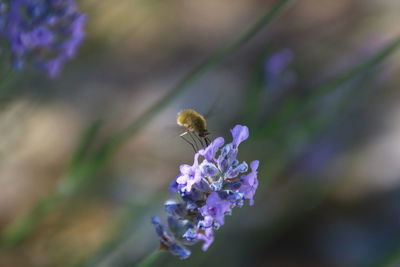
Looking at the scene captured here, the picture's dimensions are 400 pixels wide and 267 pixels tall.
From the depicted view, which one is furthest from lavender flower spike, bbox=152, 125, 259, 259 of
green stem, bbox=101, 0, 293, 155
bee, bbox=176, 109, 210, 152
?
green stem, bbox=101, 0, 293, 155

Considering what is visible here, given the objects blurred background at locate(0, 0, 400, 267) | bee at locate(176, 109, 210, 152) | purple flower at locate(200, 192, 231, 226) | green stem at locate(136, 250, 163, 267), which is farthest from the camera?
blurred background at locate(0, 0, 400, 267)

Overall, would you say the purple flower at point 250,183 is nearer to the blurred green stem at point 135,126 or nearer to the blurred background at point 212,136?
the blurred green stem at point 135,126

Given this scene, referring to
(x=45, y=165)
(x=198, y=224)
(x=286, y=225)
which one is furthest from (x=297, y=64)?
(x=198, y=224)

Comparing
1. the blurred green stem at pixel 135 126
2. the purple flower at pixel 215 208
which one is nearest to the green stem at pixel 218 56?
the blurred green stem at pixel 135 126

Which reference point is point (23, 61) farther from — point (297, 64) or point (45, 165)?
point (297, 64)

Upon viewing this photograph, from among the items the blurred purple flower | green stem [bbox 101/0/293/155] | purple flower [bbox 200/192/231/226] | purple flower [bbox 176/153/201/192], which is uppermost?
A: the blurred purple flower

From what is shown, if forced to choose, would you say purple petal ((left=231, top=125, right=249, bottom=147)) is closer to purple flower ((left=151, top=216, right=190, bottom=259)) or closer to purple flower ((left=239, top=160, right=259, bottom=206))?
purple flower ((left=239, top=160, right=259, bottom=206))

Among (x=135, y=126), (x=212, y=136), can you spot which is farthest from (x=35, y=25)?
(x=212, y=136)
